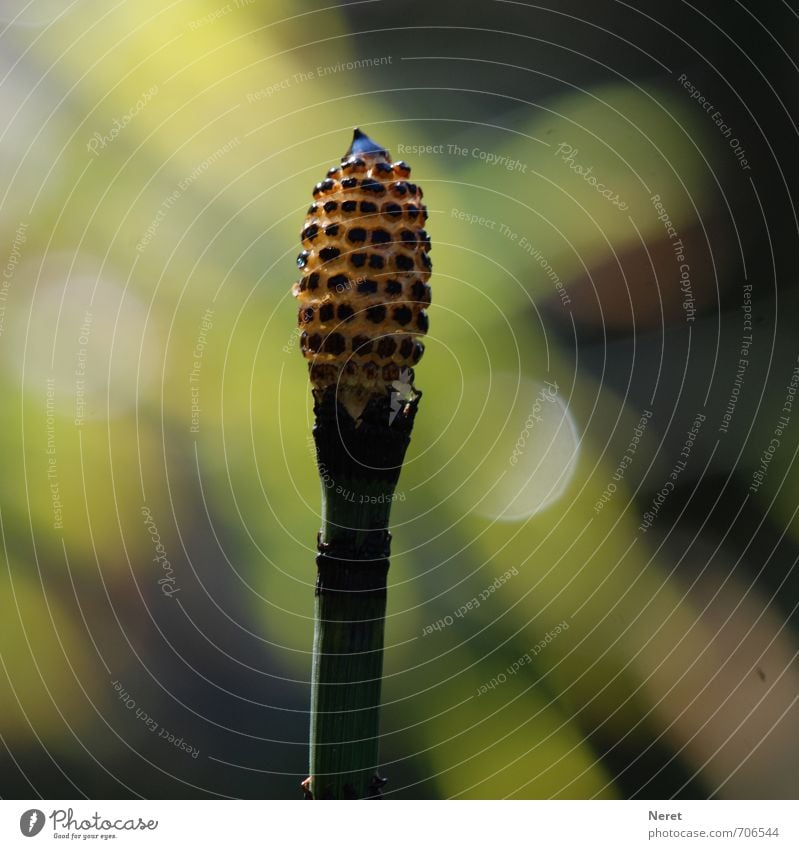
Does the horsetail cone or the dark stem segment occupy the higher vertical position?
the horsetail cone

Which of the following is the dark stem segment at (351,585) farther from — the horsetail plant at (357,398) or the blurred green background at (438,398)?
the blurred green background at (438,398)

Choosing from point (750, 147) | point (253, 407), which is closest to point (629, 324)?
point (750, 147)

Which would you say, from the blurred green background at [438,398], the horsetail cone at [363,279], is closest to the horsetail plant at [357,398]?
the horsetail cone at [363,279]

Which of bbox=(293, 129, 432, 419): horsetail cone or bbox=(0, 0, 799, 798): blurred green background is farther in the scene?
bbox=(0, 0, 799, 798): blurred green background

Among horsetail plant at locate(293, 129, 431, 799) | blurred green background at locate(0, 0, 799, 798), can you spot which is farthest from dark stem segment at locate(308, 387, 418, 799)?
blurred green background at locate(0, 0, 799, 798)

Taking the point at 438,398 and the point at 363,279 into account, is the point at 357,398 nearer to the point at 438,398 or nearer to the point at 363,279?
the point at 363,279

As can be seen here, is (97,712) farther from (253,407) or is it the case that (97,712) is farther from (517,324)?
(517,324)

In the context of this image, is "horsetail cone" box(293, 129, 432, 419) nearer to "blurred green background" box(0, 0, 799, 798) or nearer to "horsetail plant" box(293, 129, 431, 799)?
"horsetail plant" box(293, 129, 431, 799)
